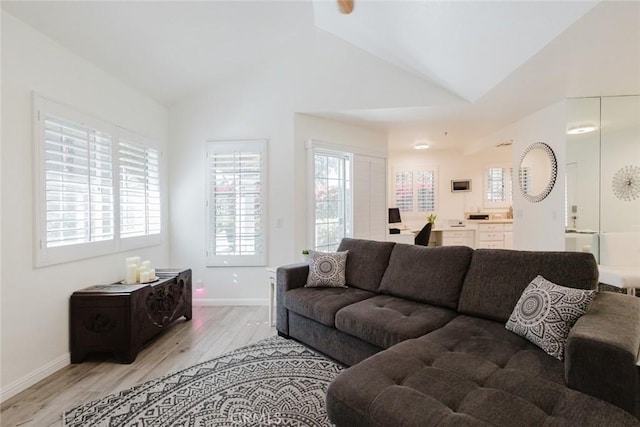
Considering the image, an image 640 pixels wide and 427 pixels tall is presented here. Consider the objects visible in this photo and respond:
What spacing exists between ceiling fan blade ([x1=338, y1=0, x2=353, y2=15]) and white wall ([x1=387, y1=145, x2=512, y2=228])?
408 cm

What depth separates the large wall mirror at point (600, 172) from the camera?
Result: 3.45m

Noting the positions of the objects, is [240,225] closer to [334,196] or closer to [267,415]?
[334,196]

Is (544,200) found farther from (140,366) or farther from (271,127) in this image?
(140,366)

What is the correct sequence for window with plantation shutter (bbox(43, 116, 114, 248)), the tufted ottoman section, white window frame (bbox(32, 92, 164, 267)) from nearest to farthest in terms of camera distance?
the tufted ottoman section
white window frame (bbox(32, 92, 164, 267))
window with plantation shutter (bbox(43, 116, 114, 248))

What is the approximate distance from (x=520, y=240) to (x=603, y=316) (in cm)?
318

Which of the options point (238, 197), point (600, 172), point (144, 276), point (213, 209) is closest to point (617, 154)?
point (600, 172)

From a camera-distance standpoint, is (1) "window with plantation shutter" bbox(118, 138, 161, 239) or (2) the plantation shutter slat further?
(2) the plantation shutter slat

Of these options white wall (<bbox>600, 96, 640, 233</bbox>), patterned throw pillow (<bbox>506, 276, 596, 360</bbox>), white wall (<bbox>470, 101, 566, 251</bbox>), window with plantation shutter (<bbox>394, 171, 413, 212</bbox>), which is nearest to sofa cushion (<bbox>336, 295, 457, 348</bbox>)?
patterned throw pillow (<bbox>506, 276, 596, 360</bbox>)

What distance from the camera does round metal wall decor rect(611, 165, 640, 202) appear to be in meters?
3.47

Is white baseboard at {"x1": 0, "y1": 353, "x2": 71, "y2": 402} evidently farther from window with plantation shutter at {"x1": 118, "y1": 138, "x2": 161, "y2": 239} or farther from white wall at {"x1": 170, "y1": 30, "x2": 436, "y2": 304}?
white wall at {"x1": 170, "y1": 30, "x2": 436, "y2": 304}

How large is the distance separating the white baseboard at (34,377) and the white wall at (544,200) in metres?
4.91

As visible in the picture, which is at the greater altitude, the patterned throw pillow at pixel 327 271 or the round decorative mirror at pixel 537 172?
the round decorative mirror at pixel 537 172

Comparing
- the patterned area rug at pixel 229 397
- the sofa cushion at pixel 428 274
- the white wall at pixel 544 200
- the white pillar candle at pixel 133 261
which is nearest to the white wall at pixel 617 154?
the white wall at pixel 544 200

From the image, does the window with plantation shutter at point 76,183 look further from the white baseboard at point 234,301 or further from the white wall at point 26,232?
the white baseboard at point 234,301
